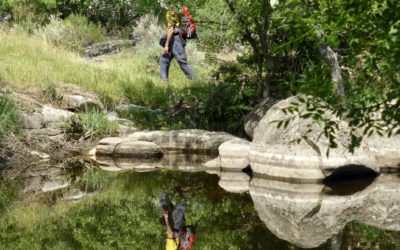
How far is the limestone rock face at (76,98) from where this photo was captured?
9688mm

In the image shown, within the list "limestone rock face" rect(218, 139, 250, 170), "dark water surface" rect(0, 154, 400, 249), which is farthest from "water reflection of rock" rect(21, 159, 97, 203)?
"limestone rock face" rect(218, 139, 250, 170)

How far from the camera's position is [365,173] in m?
6.38

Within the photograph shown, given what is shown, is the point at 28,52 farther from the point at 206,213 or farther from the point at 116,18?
the point at 116,18

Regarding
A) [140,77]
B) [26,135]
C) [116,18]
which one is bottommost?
[26,135]

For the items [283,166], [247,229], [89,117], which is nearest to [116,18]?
[89,117]

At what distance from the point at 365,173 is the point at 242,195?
6.07 feet

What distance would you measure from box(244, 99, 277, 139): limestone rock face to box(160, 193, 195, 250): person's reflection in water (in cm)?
329

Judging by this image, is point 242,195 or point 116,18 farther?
point 116,18

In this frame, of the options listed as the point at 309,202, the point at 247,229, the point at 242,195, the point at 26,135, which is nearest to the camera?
the point at 247,229

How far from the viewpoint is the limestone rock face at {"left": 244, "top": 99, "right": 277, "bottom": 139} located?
27.2 feet

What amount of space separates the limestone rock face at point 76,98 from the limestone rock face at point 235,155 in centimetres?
332

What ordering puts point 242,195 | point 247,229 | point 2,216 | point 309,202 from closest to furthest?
point 247,229, point 2,216, point 309,202, point 242,195

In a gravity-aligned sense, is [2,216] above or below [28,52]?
below

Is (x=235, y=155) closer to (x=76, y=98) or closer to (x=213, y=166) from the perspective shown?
(x=213, y=166)
